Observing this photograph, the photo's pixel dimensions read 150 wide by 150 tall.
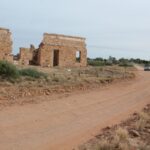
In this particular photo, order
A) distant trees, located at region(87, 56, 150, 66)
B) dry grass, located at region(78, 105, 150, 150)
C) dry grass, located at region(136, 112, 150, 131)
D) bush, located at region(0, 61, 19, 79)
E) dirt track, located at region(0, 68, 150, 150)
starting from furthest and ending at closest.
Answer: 1. distant trees, located at region(87, 56, 150, 66)
2. bush, located at region(0, 61, 19, 79)
3. dry grass, located at region(136, 112, 150, 131)
4. dirt track, located at region(0, 68, 150, 150)
5. dry grass, located at region(78, 105, 150, 150)

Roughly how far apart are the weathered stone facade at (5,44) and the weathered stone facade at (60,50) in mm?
4122

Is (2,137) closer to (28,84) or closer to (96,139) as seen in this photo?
(96,139)

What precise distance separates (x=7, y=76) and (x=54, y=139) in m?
11.2

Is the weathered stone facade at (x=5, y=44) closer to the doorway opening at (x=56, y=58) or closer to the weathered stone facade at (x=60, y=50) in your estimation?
the weathered stone facade at (x=60, y=50)

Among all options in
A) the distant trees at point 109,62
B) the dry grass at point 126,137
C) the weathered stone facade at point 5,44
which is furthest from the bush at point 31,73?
the distant trees at point 109,62

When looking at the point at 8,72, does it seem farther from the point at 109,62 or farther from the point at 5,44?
the point at 109,62

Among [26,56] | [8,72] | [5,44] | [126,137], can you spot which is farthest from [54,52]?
[126,137]

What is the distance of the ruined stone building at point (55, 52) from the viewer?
1521 inches

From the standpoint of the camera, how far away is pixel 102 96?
2141 cm

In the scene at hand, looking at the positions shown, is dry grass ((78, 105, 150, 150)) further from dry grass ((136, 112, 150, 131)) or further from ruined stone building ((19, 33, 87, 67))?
ruined stone building ((19, 33, 87, 67))

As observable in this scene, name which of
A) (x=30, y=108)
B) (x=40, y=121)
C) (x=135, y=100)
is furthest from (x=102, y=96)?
(x=40, y=121)

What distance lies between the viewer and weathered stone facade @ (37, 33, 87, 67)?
1519 inches

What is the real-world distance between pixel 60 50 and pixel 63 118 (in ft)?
80.8

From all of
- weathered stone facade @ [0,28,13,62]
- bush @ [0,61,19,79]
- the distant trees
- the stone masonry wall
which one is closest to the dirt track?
Result: bush @ [0,61,19,79]
